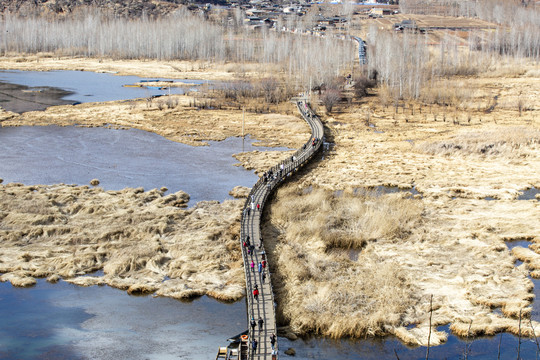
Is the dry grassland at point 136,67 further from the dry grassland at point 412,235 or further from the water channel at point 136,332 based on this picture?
the water channel at point 136,332

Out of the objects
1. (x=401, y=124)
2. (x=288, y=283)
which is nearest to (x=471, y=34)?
(x=401, y=124)

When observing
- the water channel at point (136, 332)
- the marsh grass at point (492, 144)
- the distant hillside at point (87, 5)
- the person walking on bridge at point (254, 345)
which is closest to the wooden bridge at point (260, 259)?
Result: the person walking on bridge at point (254, 345)

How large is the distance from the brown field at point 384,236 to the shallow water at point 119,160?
280 centimetres

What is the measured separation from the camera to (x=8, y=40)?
134000 mm

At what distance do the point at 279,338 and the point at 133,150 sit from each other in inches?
1315

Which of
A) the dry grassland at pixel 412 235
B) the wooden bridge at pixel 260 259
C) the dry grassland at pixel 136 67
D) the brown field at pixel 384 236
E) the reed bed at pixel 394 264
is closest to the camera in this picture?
the wooden bridge at pixel 260 259

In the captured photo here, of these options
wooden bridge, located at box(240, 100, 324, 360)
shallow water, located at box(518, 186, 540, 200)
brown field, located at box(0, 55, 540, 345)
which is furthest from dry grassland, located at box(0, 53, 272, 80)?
shallow water, located at box(518, 186, 540, 200)

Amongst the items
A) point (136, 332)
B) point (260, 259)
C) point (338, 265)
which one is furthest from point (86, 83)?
point (136, 332)

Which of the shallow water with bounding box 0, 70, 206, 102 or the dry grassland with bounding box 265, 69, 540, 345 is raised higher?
the shallow water with bounding box 0, 70, 206, 102

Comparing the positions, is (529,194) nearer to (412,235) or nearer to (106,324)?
(412,235)

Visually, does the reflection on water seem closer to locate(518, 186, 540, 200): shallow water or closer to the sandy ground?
locate(518, 186, 540, 200): shallow water

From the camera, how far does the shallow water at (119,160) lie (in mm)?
43688

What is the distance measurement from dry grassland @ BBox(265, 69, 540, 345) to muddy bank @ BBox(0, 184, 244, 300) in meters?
3.03

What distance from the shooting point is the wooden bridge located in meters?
22.5
